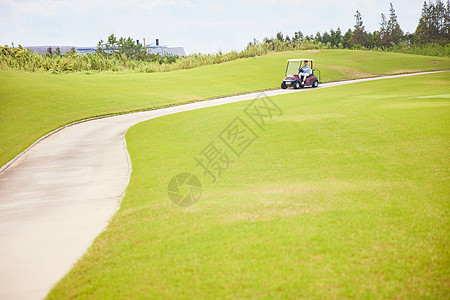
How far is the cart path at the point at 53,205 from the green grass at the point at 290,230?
17.3 inches

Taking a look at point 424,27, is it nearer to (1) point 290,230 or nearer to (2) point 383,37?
(2) point 383,37

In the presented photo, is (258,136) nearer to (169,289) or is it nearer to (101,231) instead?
(101,231)

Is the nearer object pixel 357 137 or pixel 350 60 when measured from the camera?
pixel 357 137

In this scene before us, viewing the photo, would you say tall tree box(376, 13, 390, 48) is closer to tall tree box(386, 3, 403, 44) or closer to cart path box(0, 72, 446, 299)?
tall tree box(386, 3, 403, 44)

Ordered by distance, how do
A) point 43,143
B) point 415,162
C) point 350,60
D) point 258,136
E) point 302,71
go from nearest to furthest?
point 415,162 → point 258,136 → point 43,143 → point 302,71 → point 350,60

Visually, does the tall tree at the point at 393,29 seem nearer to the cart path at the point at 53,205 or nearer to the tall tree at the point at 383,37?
the tall tree at the point at 383,37

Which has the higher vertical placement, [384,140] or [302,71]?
[302,71]

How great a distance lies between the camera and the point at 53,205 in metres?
8.57

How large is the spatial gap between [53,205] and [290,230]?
228 inches

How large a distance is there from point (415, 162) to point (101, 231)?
7369 millimetres

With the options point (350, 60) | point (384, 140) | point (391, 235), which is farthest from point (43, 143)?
point (350, 60)

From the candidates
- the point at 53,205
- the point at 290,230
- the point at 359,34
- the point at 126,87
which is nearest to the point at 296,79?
the point at 126,87

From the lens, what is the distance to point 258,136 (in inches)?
543

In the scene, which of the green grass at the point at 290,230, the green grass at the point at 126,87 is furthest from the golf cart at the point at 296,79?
the green grass at the point at 290,230
